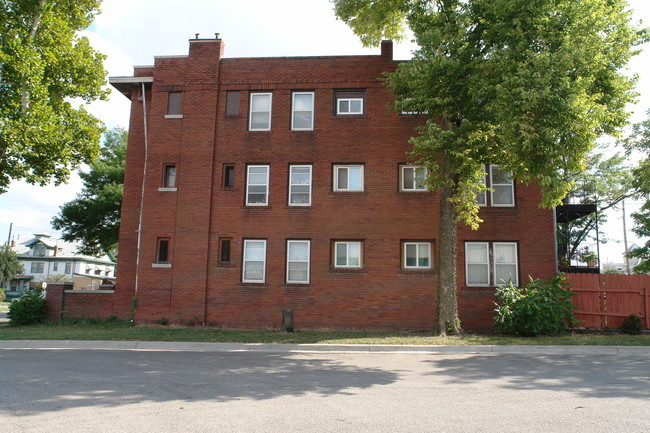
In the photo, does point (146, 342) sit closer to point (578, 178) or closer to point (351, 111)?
point (351, 111)

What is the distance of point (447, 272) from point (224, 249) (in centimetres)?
820

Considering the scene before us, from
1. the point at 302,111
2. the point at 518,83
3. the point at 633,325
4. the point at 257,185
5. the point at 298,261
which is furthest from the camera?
the point at 302,111

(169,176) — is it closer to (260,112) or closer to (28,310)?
(260,112)

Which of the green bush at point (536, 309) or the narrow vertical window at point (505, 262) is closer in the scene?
the green bush at point (536, 309)

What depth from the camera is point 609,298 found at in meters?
15.9

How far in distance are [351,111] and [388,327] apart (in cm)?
806

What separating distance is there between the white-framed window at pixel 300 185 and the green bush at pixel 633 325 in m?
11.2

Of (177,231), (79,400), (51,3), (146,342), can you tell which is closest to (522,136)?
(79,400)

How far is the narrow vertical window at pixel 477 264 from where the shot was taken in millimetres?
16781

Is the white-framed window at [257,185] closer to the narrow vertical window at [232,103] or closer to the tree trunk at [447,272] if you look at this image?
the narrow vertical window at [232,103]

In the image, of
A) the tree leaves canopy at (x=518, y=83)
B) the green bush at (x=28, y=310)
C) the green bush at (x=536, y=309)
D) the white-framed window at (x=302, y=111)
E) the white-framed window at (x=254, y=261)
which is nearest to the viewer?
the tree leaves canopy at (x=518, y=83)

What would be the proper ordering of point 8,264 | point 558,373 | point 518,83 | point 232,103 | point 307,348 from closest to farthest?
point 558,373 < point 518,83 < point 307,348 < point 232,103 < point 8,264

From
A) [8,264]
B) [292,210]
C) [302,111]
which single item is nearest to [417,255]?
[292,210]

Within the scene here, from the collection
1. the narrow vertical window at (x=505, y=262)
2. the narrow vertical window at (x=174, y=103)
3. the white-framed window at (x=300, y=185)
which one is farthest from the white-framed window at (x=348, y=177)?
the narrow vertical window at (x=174, y=103)
